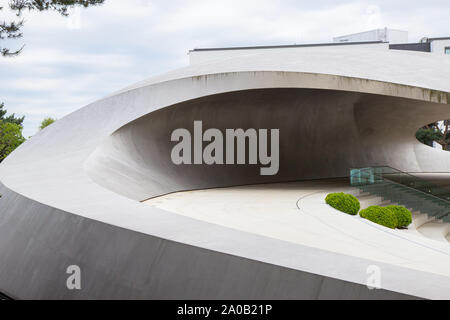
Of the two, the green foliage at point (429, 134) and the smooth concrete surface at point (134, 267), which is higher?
the green foliage at point (429, 134)

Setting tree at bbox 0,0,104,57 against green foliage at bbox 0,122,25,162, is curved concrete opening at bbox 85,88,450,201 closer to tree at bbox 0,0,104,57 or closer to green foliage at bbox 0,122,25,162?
tree at bbox 0,0,104,57

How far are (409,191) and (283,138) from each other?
6527 millimetres

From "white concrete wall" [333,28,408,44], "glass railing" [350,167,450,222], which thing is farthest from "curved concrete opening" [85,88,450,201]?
"white concrete wall" [333,28,408,44]

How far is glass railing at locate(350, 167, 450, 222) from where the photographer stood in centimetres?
1279

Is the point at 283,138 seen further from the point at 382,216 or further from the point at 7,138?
the point at 7,138

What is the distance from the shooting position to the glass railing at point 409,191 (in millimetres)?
12789

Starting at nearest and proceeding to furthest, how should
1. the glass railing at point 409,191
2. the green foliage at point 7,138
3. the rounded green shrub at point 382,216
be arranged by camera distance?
the rounded green shrub at point 382,216
the glass railing at point 409,191
the green foliage at point 7,138

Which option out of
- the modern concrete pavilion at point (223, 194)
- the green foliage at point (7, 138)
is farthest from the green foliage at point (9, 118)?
the modern concrete pavilion at point (223, 194)

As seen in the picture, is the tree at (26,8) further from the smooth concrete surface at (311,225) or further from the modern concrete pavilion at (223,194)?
the smooth concrete surface at (311,225)

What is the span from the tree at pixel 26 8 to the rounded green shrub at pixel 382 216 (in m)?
7.22

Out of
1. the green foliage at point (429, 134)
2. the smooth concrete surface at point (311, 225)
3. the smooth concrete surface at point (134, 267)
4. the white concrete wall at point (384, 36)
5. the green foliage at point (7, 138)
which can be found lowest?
the smooth concrete surface at point (134, 267)

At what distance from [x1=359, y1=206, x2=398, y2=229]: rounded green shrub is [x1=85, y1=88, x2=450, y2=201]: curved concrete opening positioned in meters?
5.59

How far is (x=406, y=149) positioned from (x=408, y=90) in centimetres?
1566

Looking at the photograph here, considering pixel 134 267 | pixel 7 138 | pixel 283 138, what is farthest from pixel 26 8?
pixel 7 138
